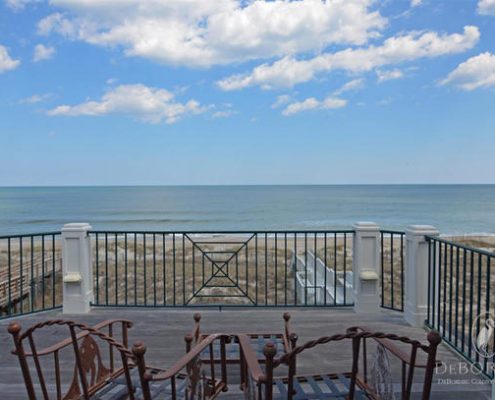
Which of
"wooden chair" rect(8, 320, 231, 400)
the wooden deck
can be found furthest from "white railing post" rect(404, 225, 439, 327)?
"wooden chair" rect(8, 320, 231, 400)

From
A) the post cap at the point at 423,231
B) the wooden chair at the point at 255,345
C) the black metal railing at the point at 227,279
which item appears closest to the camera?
the wooden chair at the point at 255,345

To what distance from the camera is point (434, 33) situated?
17.7m

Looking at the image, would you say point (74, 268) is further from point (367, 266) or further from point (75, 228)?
point (367, 266)

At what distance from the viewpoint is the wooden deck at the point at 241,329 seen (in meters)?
2.81

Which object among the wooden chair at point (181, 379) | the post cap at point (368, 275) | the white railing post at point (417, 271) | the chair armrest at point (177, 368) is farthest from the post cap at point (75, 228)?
the white railing post at point (417, 271)

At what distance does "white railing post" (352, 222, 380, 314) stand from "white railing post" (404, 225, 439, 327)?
443 millimetres

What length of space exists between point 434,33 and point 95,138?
33715mm

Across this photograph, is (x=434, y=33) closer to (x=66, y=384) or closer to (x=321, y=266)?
(x=321, y=266)

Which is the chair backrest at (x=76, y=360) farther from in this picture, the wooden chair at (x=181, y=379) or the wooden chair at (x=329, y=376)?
the wooden chair at (x=329, y=376)

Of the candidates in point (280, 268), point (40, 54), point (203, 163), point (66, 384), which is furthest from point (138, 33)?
point (203, 163)

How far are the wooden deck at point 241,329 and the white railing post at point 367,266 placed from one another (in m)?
0.16

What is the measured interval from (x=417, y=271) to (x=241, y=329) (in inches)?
75.8

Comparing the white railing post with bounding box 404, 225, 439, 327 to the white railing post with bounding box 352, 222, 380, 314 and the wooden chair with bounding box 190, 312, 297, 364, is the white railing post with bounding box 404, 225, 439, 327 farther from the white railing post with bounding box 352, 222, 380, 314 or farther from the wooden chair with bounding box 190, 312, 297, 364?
the wooden chair with bounding box 190, 312, 297, 364

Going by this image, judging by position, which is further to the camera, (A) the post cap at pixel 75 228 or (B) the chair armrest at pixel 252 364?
(A) the post cap at pixel 75 228
